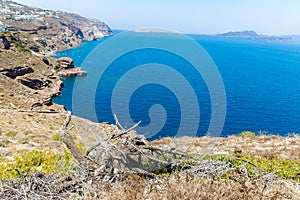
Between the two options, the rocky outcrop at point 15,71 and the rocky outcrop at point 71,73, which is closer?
the rocky outcrop at point 15,71

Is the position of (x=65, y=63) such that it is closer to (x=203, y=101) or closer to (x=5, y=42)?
(x=5, y=42)

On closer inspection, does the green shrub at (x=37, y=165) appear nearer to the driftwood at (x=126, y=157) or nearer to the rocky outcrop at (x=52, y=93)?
the driftwood at (x=126, y=157)

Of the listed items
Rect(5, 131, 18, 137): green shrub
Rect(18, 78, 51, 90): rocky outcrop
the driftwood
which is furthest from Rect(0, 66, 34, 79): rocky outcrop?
the driftwood

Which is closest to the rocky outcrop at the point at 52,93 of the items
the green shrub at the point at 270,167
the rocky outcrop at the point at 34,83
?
the rocky outcrop at the point at 34,83

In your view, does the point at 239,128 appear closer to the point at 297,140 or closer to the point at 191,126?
the point at 191,126

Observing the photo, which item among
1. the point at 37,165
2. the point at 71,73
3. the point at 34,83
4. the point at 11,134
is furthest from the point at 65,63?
the point at 37,165

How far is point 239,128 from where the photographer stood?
5322cm

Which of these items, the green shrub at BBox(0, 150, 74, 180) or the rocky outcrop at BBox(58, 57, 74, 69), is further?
the rocky outcrop at BBox(58, 57, 74, 69)

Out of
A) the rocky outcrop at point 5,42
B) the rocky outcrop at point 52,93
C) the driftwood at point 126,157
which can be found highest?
the driftwood at point 126,157

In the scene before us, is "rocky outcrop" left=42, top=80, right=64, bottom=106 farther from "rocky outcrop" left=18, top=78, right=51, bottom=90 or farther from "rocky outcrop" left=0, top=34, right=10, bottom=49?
"rocky outcrop" left=0, top=34, right=10, bottom=49

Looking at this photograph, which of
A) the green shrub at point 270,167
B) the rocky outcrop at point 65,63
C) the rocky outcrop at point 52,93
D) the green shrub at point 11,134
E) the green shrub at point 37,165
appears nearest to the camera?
the green shrub at point 37,165

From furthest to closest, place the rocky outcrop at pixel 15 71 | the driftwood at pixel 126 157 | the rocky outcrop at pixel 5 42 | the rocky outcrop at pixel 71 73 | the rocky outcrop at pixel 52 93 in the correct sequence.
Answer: the rocky outcrop at pixel 71 73, the rocky outcrop at pixel 5 42, the rocky outcrop at pixel 15 71, the rocky outcrop at pixel 52 93, the driftwood at pixel 126 157

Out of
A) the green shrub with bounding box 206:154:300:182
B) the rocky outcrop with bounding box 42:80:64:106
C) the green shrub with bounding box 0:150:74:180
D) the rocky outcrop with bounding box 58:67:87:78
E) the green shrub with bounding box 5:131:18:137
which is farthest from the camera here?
the rocky outcrop with bounding box 58:67:87:78

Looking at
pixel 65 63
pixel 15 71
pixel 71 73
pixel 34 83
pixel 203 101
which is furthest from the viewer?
pixel 65 63
